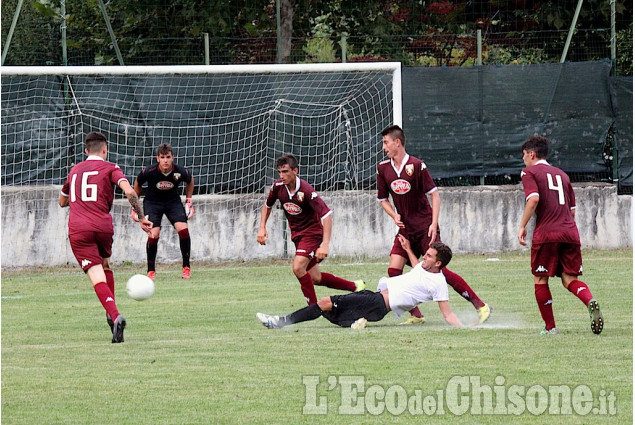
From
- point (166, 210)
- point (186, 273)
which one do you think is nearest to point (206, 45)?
point (166, 210)

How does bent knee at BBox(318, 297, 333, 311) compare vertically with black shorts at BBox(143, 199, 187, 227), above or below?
below

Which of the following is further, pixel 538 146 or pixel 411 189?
pixel 411 189

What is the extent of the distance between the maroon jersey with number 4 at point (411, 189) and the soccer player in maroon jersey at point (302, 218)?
707 millimetres

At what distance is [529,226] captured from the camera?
17859mm

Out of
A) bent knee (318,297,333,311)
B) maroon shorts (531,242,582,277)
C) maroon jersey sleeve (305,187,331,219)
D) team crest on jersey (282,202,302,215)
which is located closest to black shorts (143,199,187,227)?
team crest on jersey (282,202,302,215)

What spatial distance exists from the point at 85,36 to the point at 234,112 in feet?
9.76

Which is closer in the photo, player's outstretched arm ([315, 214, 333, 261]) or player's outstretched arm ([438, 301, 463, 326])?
player's outstretched arm ([438, 301, 463, 326])

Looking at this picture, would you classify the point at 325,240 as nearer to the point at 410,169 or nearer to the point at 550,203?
the point at 410,169

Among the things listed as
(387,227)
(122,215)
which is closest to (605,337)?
(387,227)

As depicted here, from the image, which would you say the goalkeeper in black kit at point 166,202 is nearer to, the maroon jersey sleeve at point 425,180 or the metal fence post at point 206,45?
the metal fence post at point 206,45

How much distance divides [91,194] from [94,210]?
14 cm

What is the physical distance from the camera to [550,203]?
9.34 metres

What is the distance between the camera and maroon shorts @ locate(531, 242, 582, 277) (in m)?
9.27

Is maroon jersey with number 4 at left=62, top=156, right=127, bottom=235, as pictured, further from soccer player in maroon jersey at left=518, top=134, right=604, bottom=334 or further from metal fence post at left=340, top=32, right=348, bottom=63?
metal fence post at left=340, top=32, right=348, bottom=63
